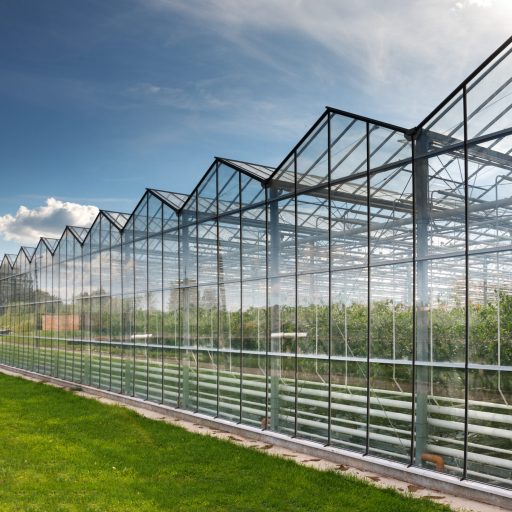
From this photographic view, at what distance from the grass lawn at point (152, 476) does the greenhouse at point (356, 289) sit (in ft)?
4.59

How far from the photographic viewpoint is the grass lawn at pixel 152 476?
945 centimetres

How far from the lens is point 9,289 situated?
3434 centimetres

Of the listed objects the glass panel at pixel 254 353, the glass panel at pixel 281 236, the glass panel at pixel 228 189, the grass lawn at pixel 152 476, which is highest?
the glass panel at pixel 228 189

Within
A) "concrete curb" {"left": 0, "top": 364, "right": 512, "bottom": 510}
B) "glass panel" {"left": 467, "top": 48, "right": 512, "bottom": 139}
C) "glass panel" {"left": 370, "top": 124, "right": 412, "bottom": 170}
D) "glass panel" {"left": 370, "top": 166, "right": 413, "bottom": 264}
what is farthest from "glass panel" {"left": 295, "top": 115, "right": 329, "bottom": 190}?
"concrete curb" {"left": 0, "top": 364, "right": 512, "bottom": 510}

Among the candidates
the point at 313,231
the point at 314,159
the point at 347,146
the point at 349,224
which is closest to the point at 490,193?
the point at 349,224

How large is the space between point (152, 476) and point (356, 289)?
5.03 m

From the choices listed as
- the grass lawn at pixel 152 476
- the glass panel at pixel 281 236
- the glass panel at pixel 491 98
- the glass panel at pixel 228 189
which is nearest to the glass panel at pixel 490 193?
the glass panel at pixel 491 98

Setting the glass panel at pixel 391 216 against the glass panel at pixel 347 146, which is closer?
the glass panel at pixel 391 216

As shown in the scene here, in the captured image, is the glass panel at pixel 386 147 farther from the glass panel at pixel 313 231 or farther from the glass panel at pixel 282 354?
the glass panel at pixel 282 354

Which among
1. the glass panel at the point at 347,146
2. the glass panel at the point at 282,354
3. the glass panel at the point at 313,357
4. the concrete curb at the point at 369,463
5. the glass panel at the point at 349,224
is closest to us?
the concrete curb at the point at 369,463

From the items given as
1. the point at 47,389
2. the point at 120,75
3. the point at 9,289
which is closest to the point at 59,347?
the point at 47,389

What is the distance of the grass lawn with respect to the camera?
9.45 m

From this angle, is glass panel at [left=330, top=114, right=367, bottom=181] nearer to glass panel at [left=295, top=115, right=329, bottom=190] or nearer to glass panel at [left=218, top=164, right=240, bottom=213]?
glass panel at [left=295, top=115, right=329, bottom=190]

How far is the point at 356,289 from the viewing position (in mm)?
12242
